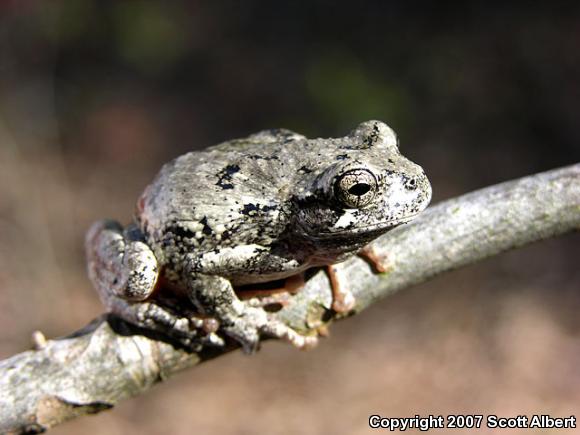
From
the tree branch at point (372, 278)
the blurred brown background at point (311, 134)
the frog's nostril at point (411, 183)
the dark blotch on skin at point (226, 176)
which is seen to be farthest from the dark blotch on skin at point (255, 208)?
the blurred brown background at point (311, 134)

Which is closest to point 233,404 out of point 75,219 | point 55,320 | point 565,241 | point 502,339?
point 55,320

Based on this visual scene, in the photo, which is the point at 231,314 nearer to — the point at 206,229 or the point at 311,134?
the point at 206,229

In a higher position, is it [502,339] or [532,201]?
[502,339]

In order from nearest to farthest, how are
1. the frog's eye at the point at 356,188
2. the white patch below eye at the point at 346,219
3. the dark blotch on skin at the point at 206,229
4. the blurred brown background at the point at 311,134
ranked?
the frog's eye at the point at 356,188 → the white patch below eye at the point at 346,219 → the dark blotch on skin at the point at 206,229 → the blurred brown background at the point at 311,134

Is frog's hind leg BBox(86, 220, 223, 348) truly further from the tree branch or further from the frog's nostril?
the frog's nostril

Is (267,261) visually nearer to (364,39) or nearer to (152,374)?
(152,374)

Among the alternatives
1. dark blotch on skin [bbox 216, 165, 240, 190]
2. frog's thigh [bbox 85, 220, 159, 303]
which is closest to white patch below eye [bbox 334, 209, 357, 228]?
dark blotch on skin [bbox 216, 165, 240, 190]

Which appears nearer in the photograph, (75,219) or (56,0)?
(75,219)

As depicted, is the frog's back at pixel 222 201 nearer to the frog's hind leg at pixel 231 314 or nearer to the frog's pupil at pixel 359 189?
the frog's hind leg at pixel 231 314
